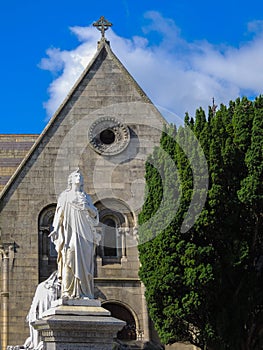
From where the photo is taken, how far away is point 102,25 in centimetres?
3631

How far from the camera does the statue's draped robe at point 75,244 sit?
16.5 metres

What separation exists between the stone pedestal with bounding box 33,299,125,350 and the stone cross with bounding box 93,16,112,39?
21.6m

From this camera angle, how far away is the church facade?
1299 inches

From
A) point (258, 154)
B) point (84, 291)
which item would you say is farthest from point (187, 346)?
point (84, 291)

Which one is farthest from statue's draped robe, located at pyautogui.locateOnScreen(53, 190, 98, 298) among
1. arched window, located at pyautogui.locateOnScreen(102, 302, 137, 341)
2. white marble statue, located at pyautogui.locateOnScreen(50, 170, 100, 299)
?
arched window, located at pyautogui.locateOnScreen(102, 302, 137, 341)

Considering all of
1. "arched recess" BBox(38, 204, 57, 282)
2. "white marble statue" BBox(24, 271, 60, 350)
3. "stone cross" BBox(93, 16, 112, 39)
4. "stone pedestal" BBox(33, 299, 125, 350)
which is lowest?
"stone pedestal" BBox(33, 299, 125, 350)

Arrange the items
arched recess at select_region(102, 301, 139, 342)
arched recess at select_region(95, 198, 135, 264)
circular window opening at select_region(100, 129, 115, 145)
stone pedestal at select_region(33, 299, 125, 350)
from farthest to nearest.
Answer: circular window opening at select_region(100, 129, 115, 145)
arched recess at select_region(95, 198, 135, 264)
arched recess at select_region(102, 301, 139, 342)
stone pedestal at select_region(33, 299, 125, 350)

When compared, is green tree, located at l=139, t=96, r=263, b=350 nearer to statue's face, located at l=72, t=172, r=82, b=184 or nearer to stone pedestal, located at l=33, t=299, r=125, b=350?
statue's face, located at l=72, t=172, r=82, b=184

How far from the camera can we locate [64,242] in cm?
1680

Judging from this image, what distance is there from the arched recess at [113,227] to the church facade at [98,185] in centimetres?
4

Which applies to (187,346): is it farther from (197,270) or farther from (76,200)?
(76,200)

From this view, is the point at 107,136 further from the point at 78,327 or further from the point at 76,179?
the point at 78,327

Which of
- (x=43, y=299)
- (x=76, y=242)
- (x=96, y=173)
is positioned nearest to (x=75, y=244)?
(x=76, y=242)

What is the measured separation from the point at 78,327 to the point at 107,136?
19715mm
